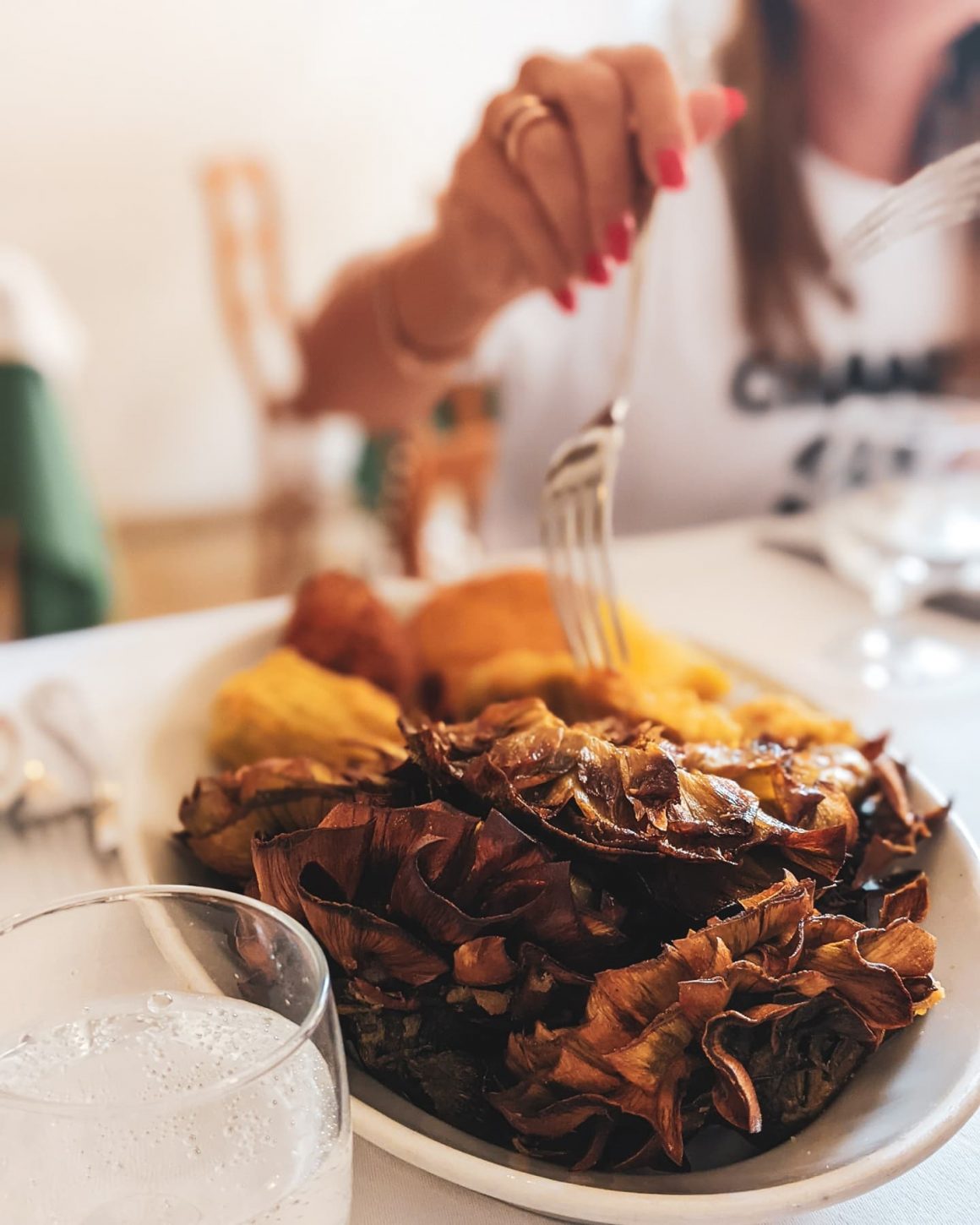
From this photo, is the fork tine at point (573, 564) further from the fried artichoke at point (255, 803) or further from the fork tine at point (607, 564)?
the fried artichoke at point (255, 803)

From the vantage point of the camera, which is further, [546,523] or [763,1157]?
[546,523]

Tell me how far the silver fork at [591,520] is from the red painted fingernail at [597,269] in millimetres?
20

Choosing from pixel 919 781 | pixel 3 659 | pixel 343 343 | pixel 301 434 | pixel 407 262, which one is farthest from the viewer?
pixel 301 434

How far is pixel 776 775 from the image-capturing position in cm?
33

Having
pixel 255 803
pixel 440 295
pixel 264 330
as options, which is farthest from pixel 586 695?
pixel 264 330

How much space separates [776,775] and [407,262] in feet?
1.88

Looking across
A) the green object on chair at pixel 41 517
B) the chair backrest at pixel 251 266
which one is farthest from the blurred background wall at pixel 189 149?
the green object on chair at pixel 41 517

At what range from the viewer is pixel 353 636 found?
1.77 feet

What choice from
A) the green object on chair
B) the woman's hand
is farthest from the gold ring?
the green object on chair

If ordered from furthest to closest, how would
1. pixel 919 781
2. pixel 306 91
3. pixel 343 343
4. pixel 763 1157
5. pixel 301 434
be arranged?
1. pixel 301 434
2. pixel 306 91
3. pixel 343 343
4. pixel 919 781
5. pixel 763 1157

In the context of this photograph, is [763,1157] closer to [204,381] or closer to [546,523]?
[546,523]

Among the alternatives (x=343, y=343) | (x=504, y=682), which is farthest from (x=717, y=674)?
(x=343, y=343)

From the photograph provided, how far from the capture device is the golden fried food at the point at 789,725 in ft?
1.35

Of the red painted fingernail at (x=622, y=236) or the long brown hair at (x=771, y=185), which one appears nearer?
the red painted fingernail at (x=622, y=236)
